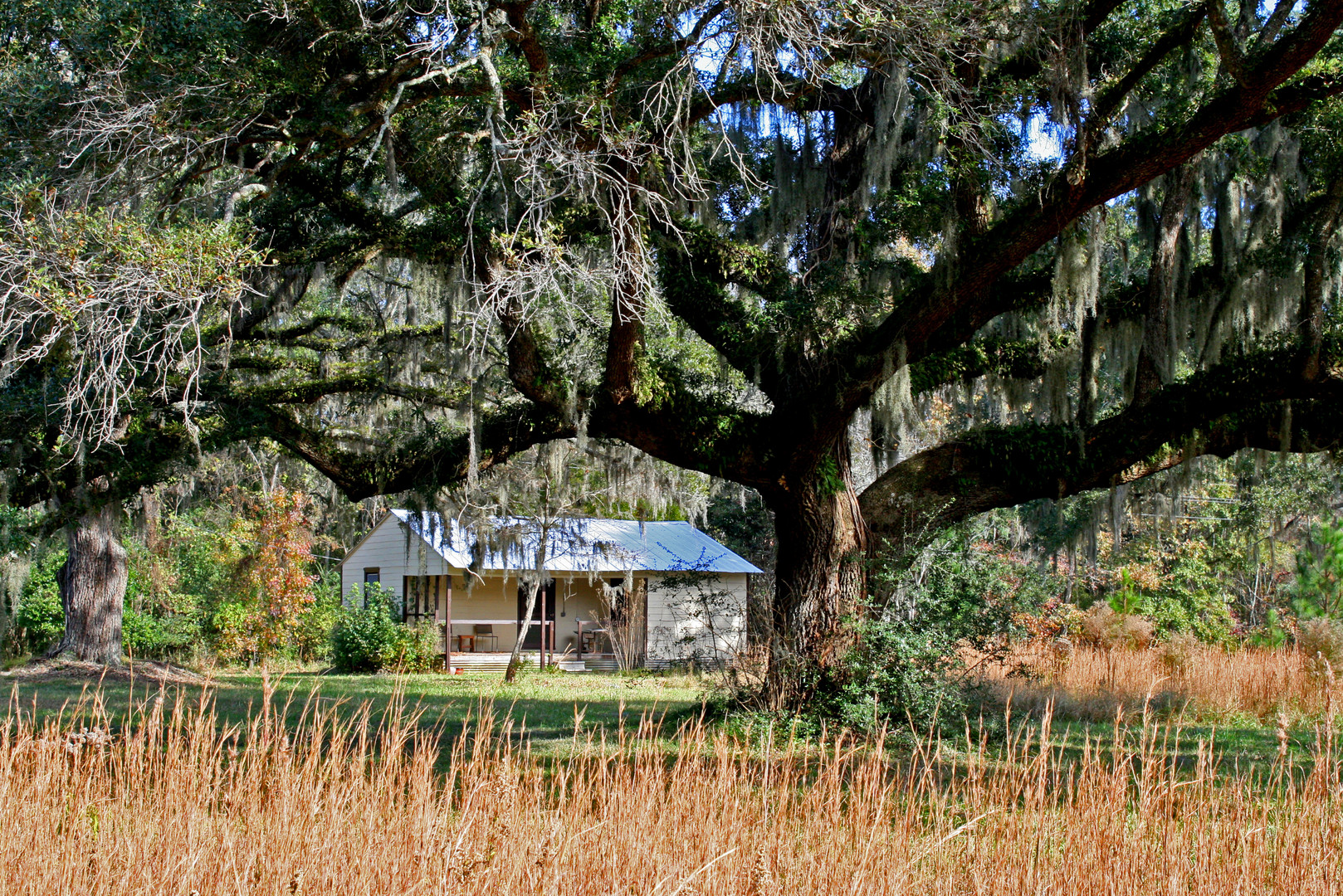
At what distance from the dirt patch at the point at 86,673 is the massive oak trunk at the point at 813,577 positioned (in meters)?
9.59

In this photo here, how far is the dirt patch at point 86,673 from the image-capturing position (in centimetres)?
1498

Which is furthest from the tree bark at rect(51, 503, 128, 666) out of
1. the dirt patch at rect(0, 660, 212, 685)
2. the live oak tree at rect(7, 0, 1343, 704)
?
the live oak tree at rect(7, 0, 1343, 704)

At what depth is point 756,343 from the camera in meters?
9.12

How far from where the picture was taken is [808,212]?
10172 mm

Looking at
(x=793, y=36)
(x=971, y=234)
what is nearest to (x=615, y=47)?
(x=793, y=36)

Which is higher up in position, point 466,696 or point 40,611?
point 40,611

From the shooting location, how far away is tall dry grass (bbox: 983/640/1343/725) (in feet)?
37.6

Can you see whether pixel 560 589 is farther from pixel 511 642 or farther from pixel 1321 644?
pixel 1321 644

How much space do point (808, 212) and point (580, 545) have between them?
387 inches

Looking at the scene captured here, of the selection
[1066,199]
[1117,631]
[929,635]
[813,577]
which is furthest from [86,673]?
[1117,631]

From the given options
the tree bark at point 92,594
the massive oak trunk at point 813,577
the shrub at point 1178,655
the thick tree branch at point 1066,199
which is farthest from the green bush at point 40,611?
the shrub at point 1178,655

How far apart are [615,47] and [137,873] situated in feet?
21.8

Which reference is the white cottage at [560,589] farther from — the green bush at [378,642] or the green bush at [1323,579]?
the green bush at [1323,579]

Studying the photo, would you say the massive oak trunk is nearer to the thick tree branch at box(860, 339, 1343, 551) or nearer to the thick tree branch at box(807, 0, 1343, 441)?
the thick tree branch at box(860, 339, 1343, 551)
